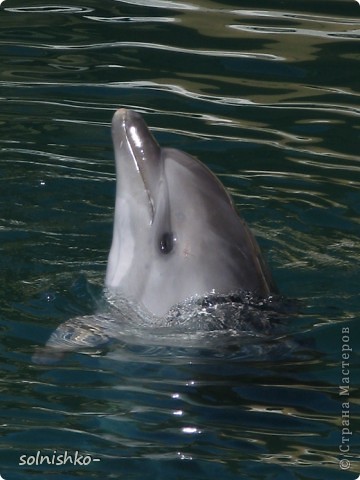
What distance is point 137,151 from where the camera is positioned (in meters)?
7.94

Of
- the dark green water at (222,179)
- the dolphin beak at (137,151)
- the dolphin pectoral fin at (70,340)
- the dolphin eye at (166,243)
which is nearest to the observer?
the dark green water at (222,179)

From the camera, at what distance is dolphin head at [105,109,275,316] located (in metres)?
7.64

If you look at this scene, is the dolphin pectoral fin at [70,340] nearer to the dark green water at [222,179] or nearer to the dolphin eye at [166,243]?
the dark green water at [222,179]

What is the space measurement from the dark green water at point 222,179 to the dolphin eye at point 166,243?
24.5 inches

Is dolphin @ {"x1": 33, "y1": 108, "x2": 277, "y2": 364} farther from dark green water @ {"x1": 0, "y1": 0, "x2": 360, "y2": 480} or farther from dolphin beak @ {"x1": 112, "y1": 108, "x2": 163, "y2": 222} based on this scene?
dark green water @ {"x1": 0, "y1": 0, "x2": 360, "y2": 480}

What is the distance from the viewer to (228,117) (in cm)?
1210

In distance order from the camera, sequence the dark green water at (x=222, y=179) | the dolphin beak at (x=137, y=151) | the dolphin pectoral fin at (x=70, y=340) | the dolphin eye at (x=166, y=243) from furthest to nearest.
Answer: the dolphin beak at (x=137, y=151) → the dolphin eye at (x=166, y=243) → the dolphin pectoral fin at (x=70, y=340) → the dark green water at (x=222, y=179)

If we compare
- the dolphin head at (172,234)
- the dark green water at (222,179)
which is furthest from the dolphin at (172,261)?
the dark green water at (222,179)

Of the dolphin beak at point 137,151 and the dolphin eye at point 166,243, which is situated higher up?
the dolphin beak at point 137,151

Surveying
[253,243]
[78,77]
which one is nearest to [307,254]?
[253,243]

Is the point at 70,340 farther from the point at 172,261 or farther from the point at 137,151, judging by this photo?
the point at 137,151

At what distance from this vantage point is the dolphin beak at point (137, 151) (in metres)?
7.85

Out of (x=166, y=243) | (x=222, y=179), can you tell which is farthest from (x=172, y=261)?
(x=222, y=179)

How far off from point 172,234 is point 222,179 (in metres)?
3.22
